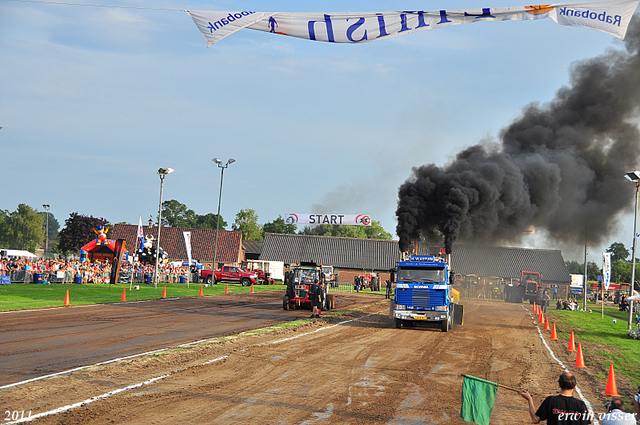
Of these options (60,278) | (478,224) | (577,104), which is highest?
(577,104)

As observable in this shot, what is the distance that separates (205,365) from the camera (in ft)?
40.3

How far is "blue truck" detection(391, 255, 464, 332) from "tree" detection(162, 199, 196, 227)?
127 metres

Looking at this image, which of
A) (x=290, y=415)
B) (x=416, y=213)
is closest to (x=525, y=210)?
(x=416, y=213)

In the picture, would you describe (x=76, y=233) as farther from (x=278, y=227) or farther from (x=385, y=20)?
(x=385, y=20)

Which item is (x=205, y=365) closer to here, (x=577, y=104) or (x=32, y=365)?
(x=32, y=365)

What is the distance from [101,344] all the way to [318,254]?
232 feet

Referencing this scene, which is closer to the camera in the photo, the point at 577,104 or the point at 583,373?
the point at 583,373

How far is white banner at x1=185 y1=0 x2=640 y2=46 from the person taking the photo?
913 cm

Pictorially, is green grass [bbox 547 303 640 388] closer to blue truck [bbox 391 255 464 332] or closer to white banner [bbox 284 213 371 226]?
blue truck [bbox 391 255 464 332]

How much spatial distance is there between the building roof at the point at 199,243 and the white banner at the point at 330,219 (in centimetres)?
1239

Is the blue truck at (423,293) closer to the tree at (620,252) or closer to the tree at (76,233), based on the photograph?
the tree at (76,233)

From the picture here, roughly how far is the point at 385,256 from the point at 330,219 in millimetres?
12537

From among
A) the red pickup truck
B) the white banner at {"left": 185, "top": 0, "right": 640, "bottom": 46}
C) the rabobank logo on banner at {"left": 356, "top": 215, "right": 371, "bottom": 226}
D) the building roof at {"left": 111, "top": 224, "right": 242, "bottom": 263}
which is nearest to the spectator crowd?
the red pickup truck

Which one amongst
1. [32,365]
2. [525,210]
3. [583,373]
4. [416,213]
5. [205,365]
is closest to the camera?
[32,365]
